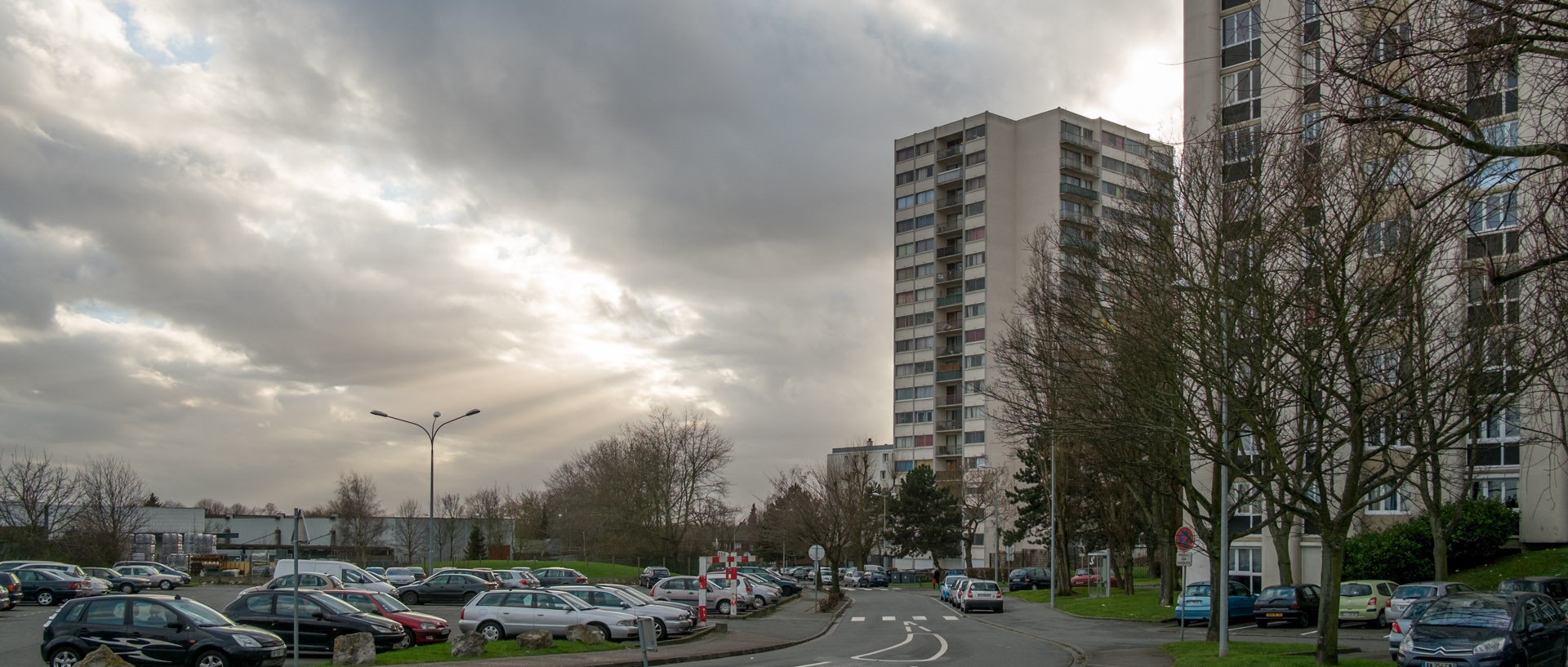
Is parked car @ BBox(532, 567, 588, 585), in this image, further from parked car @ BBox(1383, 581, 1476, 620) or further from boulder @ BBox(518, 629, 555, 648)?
parked car @ BBox(1383, 581, 1476, 620)

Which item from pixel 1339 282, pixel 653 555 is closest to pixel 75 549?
pixel 653 555

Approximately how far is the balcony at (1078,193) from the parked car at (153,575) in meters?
73.1

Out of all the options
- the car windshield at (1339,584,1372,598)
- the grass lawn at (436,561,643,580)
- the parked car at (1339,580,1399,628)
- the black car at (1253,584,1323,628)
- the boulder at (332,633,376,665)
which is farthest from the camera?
the grass lawn at (436,561,643,580)

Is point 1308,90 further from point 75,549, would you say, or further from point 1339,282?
point 75,549

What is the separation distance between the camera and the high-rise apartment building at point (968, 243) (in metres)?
99.0

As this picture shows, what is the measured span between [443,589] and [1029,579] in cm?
4097

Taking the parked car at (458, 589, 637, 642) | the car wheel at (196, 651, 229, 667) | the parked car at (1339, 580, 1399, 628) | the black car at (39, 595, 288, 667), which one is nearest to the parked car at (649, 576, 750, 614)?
the parked car at (458, 589, 637, 642)

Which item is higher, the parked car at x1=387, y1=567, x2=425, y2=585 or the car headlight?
the car headlight

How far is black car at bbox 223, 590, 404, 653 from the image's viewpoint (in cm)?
2502

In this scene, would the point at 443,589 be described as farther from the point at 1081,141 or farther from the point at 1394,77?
the point at 1081,141

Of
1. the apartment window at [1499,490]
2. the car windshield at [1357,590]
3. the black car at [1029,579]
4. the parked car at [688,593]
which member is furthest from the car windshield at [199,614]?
the black car at [1029,579]

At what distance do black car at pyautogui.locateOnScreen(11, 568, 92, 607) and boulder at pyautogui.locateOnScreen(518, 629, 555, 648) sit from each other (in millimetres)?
25803

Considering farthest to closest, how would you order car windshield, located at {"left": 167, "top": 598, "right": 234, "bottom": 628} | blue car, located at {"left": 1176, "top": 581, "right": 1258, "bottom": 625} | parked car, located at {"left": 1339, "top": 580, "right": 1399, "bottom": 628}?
blue car, located at {"left": 1176, "top": 581, "right": 1258, "bottom": 625}
parked car, located at {"left": 1339, "top": 580, "right": 1399, "bottom": 628}
car windshield, located at {"left": 167, "top": 598, "right": 234, "bottom": 628}

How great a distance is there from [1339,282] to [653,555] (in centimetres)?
6056
